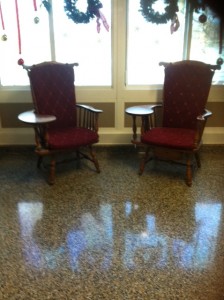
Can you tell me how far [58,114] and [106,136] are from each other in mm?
739

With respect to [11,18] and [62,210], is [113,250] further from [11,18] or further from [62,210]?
[11,18]

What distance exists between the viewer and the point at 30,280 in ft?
5.45

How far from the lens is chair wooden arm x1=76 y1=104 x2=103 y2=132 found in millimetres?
2805

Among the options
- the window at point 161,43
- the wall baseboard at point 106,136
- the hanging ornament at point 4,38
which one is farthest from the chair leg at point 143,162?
the hanging ornament at point 4,38

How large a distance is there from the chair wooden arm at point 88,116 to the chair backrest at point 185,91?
73 centimetres

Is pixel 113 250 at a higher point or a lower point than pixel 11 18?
lower

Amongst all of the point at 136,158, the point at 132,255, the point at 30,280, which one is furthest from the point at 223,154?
the point at 30,280

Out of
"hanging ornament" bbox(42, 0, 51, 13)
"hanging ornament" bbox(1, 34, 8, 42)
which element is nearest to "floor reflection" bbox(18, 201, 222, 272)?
"hanging ornament" bbox(1, 34, 8, 42)

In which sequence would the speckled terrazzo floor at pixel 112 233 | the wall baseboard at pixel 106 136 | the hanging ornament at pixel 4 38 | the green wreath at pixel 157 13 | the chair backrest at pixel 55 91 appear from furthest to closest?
the wall baseboard at pixel 106 136
the hanging ornament at pixel 4 38
the green wreath at pixel 157 13
the chair backrest at pixel 55 91
the speckled terrazzo floor at pixel 112 233

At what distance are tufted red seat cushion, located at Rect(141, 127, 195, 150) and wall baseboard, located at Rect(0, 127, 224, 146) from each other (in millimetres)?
633

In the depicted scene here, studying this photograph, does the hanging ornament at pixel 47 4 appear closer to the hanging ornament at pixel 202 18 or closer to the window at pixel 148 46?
the window at pixel 148 46

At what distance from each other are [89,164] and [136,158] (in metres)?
0.54

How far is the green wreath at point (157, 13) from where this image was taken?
114 inches

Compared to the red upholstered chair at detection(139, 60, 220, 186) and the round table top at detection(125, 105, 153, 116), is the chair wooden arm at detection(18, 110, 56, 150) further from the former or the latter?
the red upholstered chair at detection(139, 60, 220, 186)
